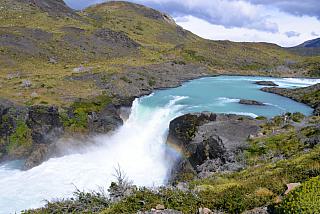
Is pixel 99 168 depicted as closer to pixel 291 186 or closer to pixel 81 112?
pixel 81 112

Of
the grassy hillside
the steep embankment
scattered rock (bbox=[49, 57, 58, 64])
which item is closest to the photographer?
the steep embankment

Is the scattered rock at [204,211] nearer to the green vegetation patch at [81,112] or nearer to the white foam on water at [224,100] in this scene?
the green vegetation patch at [81,112]

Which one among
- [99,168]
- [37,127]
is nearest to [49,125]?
[37,127]

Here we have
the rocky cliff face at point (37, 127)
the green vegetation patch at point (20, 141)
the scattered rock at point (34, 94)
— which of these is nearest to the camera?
the rocky cliff face at point (37, 127)

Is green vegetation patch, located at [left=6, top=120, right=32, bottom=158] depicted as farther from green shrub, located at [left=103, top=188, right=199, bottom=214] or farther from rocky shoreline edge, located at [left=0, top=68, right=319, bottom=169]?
green shrub, located at [left=103, top=188, right=199, bottom=214]

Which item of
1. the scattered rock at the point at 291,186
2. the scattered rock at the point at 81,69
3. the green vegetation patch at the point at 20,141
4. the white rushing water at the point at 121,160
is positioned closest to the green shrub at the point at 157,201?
the scattered rock at the point at 291,186

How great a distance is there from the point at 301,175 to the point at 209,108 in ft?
123

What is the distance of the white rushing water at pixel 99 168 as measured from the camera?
105ft

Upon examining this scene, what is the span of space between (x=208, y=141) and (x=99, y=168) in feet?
41.1

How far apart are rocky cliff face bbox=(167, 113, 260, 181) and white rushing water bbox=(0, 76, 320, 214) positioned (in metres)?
2.60

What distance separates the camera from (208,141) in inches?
1219

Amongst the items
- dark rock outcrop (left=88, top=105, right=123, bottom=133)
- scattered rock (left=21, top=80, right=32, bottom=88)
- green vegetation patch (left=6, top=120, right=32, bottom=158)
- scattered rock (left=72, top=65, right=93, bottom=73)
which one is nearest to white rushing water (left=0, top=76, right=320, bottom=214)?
dark rock outcrop (left=88, top=105, right=123, bottom=133)

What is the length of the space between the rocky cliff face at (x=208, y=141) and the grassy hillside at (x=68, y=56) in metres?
19.5

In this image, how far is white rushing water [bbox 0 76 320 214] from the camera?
107 ft
